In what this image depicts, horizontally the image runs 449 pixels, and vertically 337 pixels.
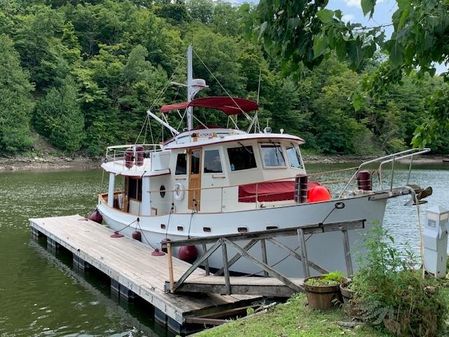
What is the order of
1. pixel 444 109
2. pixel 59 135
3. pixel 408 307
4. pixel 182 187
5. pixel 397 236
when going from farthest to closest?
pixel 59 135, pixel 397 236, pixel 182 187, pixel 444 109, pixel 408 307

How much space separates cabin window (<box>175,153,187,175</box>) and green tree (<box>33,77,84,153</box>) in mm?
49788

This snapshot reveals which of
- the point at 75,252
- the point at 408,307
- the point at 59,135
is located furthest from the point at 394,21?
the point at 59,135

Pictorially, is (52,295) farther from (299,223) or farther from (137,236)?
(299,223)

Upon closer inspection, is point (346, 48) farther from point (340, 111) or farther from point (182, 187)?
point (340, 111)

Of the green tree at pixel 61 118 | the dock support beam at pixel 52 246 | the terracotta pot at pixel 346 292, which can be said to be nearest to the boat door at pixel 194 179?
the dock support beam at pixel 52 246

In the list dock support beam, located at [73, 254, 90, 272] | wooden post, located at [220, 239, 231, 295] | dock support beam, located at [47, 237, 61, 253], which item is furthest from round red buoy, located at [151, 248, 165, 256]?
dock support beam, located at [47, 237, 61, 253]

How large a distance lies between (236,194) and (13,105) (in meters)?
53.6

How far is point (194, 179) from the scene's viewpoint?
13.4 m

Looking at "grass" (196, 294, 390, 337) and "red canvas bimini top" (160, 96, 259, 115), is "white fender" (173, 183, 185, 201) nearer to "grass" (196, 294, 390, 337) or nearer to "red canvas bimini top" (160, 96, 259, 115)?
"red canvas bimini top" (160, 96, 259, 115)

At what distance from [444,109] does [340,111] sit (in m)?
75.9

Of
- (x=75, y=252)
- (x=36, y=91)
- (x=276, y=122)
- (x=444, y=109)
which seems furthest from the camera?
(x=276, y=122)

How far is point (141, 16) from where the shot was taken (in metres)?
93.9

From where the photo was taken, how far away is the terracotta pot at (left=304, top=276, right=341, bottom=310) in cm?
645

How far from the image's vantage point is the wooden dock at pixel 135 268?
9.16 metres
